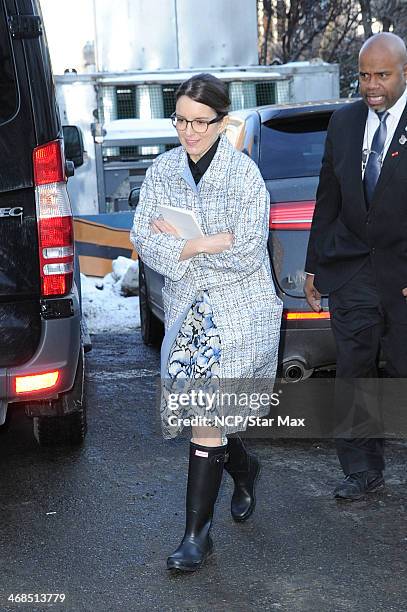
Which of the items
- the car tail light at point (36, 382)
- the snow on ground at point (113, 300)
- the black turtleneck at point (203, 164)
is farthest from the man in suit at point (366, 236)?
the snow on ground at point (113, 300)

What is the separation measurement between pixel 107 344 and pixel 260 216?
479 cm

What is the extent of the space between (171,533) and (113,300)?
6095 mm

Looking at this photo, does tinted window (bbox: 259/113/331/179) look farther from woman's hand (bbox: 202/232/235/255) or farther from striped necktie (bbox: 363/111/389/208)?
woman's hand (bbox: 202/232/235/255)

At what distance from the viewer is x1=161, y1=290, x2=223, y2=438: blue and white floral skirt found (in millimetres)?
3953

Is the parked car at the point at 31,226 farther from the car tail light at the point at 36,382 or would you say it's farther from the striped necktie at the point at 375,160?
the striped necktie at the point at 375,160

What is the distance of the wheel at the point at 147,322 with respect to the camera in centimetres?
814

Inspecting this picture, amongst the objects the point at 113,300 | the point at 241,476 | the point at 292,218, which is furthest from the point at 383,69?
the point at 113,300

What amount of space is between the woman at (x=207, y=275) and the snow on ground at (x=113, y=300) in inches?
205

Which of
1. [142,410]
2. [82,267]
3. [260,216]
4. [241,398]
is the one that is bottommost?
[82,267]

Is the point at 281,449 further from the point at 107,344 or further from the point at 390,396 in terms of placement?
the point at 107,344

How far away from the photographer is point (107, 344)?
8.55 metres

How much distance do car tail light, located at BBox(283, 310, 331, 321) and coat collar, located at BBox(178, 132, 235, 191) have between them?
1.49 m

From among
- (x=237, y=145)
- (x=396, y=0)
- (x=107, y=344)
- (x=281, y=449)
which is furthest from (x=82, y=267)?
(x=396, y=0)

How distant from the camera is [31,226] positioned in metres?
4.49
